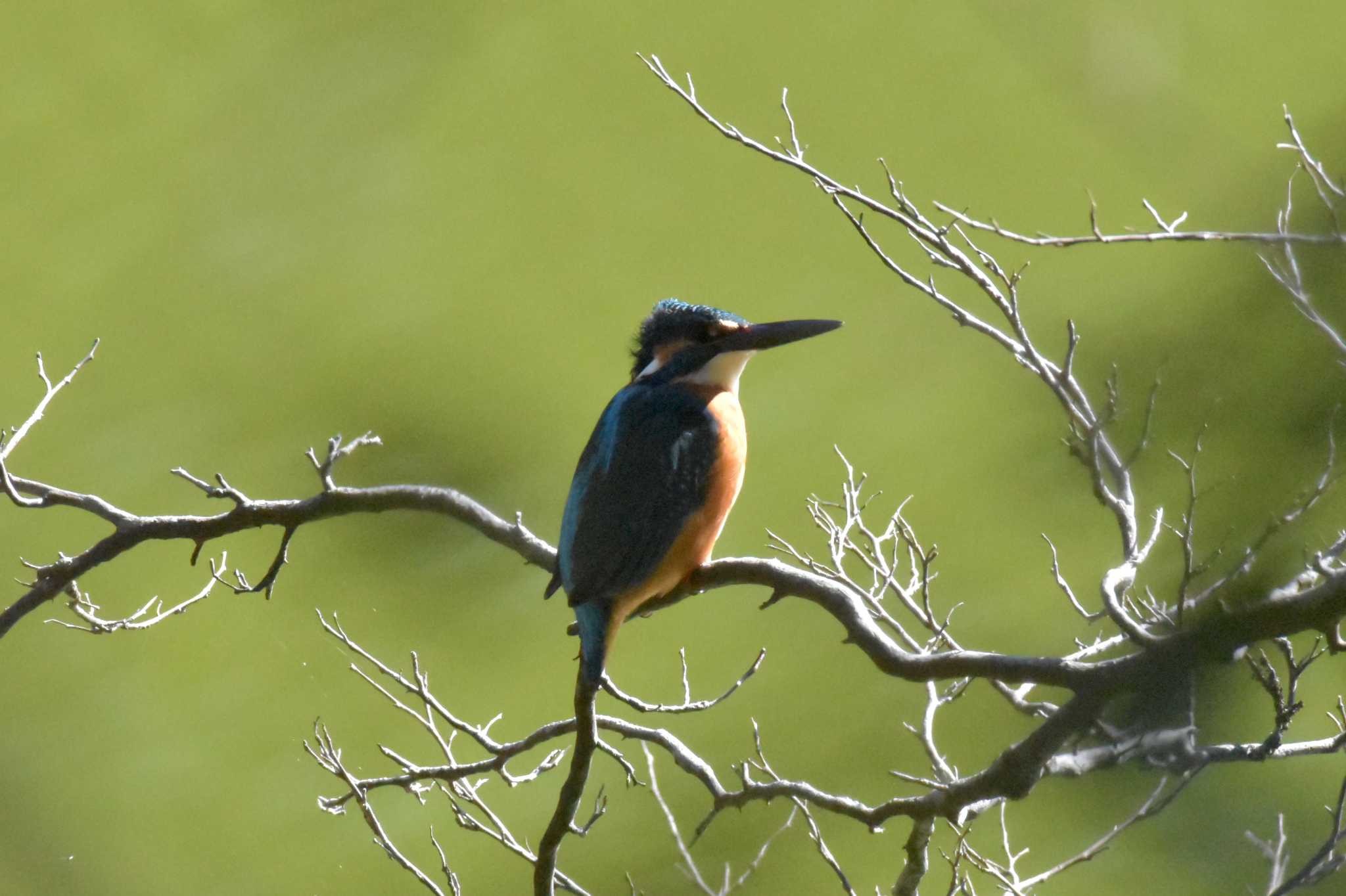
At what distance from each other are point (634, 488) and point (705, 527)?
0.18 m

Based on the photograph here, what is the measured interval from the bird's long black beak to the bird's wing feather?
0.17 m

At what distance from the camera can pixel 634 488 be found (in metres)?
2.55

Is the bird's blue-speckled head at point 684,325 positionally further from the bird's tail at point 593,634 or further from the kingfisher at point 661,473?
the bird's tail at point 593,634

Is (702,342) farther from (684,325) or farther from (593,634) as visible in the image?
A: (593,634)

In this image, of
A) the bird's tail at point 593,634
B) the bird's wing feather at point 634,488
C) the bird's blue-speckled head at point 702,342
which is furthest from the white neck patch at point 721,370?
the bird's tail at point 593,634

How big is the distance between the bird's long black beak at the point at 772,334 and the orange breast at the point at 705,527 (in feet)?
0.56

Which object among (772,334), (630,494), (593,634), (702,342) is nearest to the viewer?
(593,634)

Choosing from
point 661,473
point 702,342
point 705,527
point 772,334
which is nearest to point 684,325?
point 702,342

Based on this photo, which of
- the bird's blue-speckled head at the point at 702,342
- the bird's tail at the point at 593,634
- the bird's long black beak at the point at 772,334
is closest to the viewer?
the bird's tail at the point at 593,634

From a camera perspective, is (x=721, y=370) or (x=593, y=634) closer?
(x=593, y=634)

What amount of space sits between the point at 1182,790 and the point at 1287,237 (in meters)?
0.25

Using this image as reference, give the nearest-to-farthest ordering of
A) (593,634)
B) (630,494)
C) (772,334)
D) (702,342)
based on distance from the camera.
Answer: (593,634)
(630,494)
(772,334)
(702,342)

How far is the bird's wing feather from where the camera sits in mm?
2365

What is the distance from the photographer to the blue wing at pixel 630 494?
235 cm
